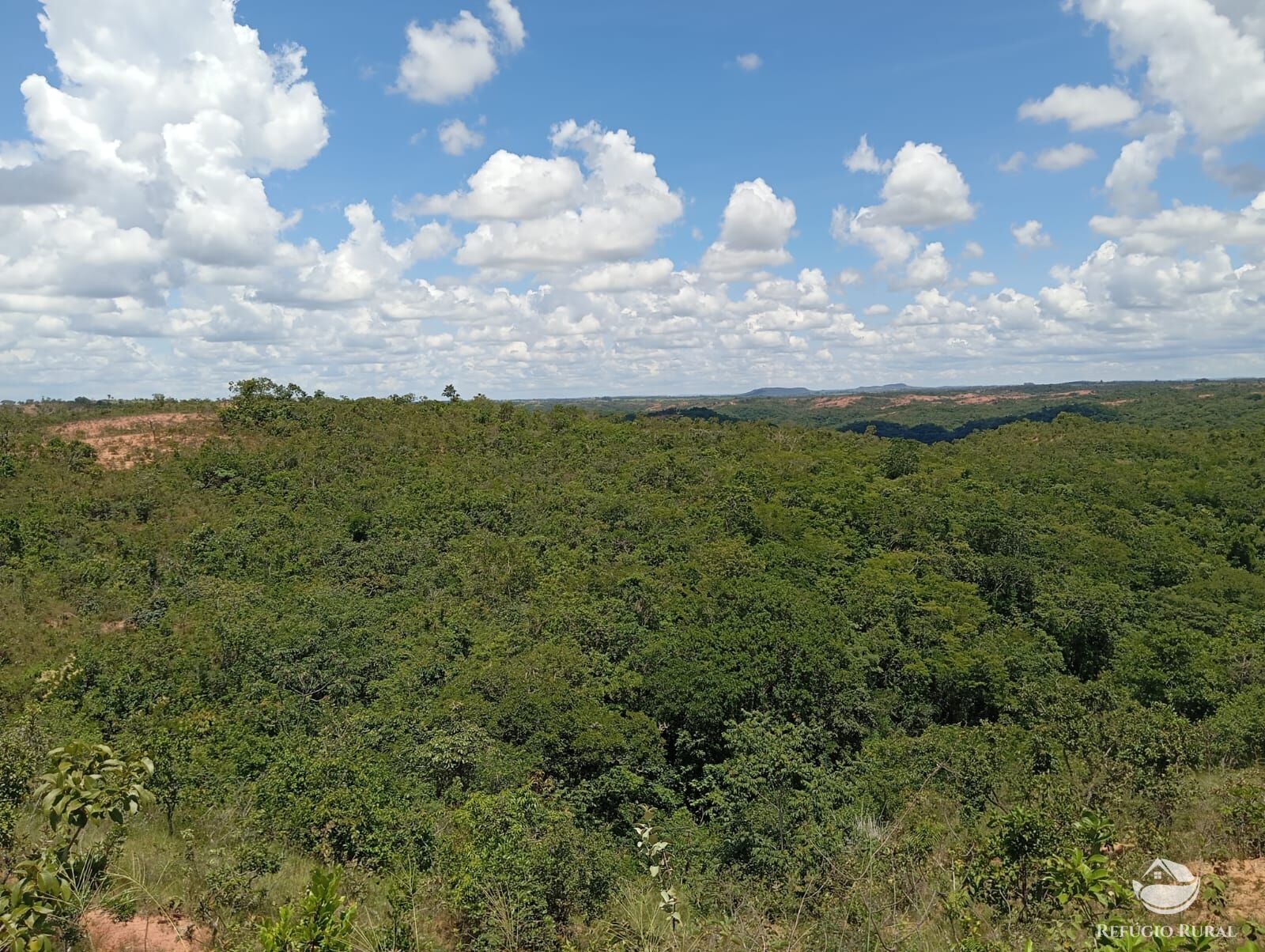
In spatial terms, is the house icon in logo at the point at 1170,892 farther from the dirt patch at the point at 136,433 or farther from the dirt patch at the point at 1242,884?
the dirt patch at the point at 136,433

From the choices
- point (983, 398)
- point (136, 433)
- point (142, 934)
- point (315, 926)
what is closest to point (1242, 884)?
point (315, 926)

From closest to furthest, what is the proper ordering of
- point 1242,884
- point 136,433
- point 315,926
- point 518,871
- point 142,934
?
1. point 315,926
2. point 142,934
3. point 1242,884
4. point 518,871
5. point 136,433

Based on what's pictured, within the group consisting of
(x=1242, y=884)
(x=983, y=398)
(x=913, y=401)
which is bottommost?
(x=1242, y=884)

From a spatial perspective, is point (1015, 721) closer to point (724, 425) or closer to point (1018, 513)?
point (1018, 513)

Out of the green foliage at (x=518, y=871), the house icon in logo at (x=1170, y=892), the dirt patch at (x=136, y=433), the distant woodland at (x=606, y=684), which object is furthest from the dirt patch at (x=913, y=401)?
the house icon in logo at (x=1170, y=892)

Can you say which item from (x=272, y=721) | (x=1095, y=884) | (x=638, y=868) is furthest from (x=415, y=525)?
(x=1095, y=884)

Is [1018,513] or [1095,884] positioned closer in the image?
[1095,884]

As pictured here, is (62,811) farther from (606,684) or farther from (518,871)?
(606,684)

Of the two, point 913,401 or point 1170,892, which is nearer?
point 1170,892
